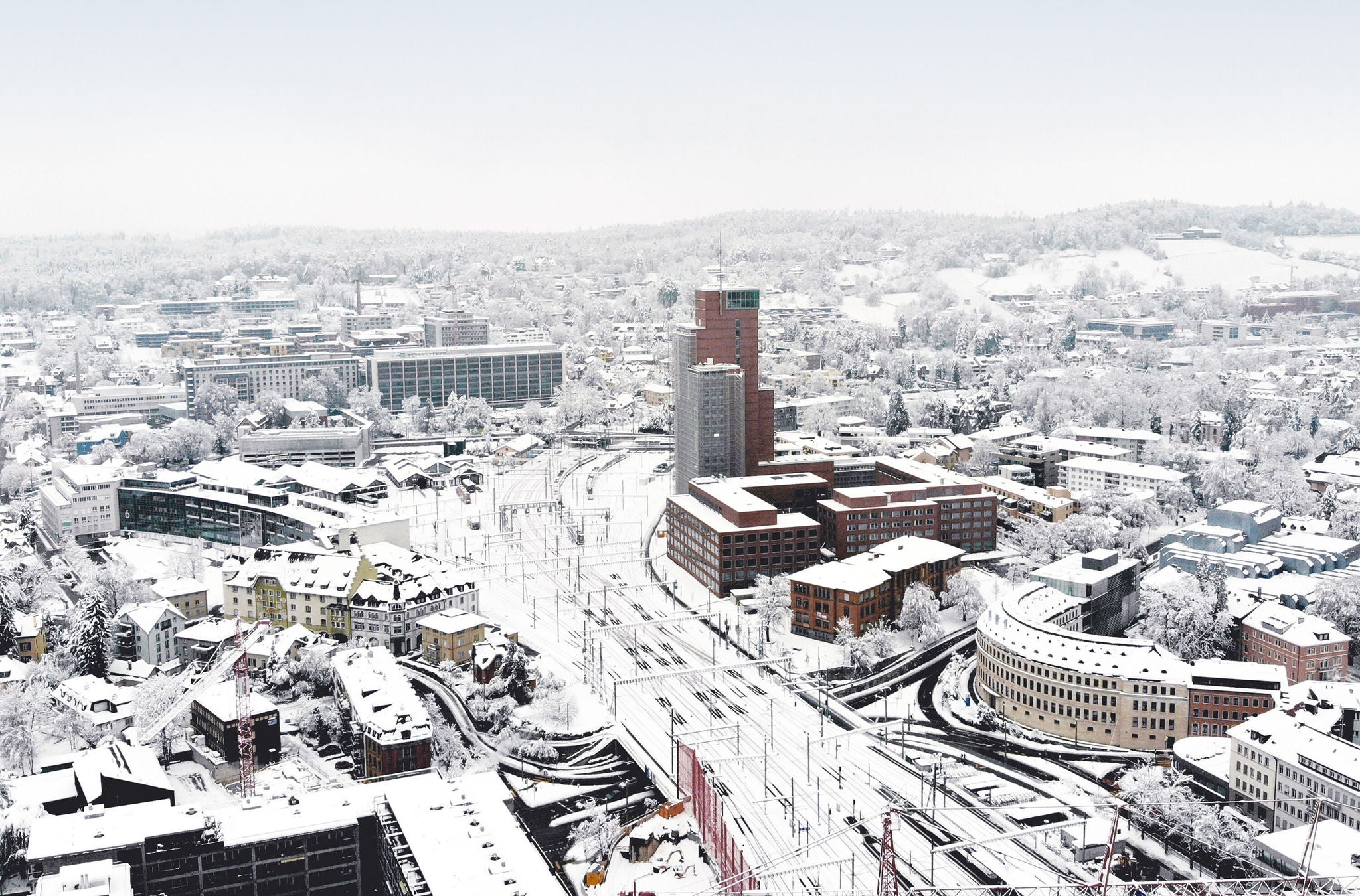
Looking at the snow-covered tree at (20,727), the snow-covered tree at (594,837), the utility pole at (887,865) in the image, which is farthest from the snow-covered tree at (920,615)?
the snow-covered tree at (20,727)

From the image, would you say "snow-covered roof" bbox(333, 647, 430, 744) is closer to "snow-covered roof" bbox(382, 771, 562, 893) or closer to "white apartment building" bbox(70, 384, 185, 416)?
"snow-covered roof" bbox(382, 771, 562, 893)

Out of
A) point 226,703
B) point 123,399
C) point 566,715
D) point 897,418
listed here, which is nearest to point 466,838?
point 566,715

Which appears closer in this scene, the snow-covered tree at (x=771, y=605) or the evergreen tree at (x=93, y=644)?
the evergreen tree at (x=93, y=644)

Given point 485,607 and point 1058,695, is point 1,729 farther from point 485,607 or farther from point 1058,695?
point 1058,695

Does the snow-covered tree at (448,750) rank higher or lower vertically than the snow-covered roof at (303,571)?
lower

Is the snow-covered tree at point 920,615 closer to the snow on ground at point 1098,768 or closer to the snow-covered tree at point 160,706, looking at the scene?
the snow on ground at point 1098,768

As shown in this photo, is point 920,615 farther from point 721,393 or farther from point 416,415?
point 416,415
